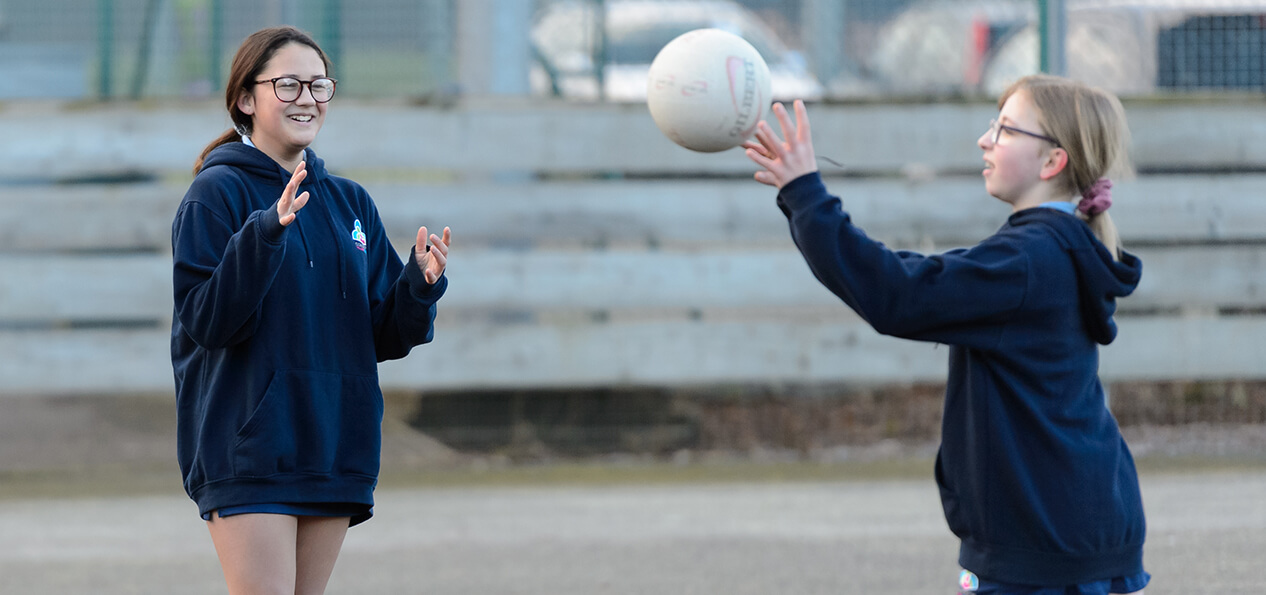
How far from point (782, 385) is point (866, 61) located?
2.08 meters

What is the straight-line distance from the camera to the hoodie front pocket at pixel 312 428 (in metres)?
2.86

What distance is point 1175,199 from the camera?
8.03 m

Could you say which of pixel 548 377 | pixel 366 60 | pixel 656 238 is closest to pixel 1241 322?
pixel 656 238

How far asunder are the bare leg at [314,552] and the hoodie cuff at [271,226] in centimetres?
68

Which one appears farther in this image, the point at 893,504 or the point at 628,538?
the point at 893,504

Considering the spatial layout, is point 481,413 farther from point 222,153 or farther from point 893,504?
point 222,153

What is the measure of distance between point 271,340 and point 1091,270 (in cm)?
177

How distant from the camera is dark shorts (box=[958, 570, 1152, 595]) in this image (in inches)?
107

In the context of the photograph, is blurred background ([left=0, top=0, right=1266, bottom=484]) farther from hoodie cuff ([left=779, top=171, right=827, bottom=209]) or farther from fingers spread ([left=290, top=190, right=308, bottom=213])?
hoodie cuff ([left=779, top=171, right=827, bottom=209])

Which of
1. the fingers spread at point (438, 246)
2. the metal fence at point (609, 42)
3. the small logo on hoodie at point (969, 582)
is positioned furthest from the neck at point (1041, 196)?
the metal fence at point (609, 42)

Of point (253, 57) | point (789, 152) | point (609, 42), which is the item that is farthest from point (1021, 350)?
point (609, 42)

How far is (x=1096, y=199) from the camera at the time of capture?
2877 mm

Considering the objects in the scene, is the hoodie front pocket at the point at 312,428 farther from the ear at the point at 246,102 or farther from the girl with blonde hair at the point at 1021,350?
the girl with blonde hair at the point at 1021,350

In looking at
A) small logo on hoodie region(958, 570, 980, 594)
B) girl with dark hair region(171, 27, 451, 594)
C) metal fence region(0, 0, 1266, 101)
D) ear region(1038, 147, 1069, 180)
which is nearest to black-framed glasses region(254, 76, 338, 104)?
girl with dark hair region(171, 27, 451, 594)
